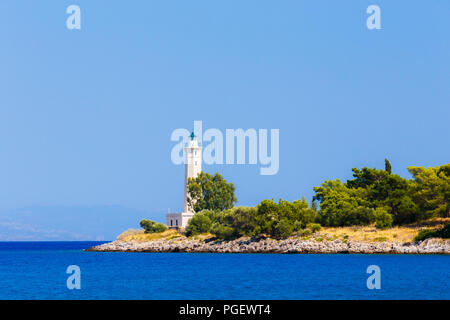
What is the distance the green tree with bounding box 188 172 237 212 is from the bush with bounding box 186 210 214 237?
24.3 ft

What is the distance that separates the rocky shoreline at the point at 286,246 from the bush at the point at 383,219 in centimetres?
588

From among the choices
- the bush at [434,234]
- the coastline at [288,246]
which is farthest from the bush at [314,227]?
the bush at [434,234]

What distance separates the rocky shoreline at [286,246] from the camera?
Answer: 79.5 m

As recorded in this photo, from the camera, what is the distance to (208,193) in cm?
11519

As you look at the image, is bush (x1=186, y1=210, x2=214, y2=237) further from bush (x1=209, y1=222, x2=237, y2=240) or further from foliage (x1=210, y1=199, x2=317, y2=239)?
foliage (x1=210, y1=199, x2=317, y2=239)

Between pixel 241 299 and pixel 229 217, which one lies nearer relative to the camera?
pixel 241 299

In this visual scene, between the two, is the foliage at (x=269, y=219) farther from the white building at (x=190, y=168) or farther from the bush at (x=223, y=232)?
the white building at (x=190, y=168)

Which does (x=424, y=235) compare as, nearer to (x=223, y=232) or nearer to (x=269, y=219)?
(x=269, y=219)

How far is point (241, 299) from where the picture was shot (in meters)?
41.2

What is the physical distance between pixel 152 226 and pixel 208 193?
36.6 ft
